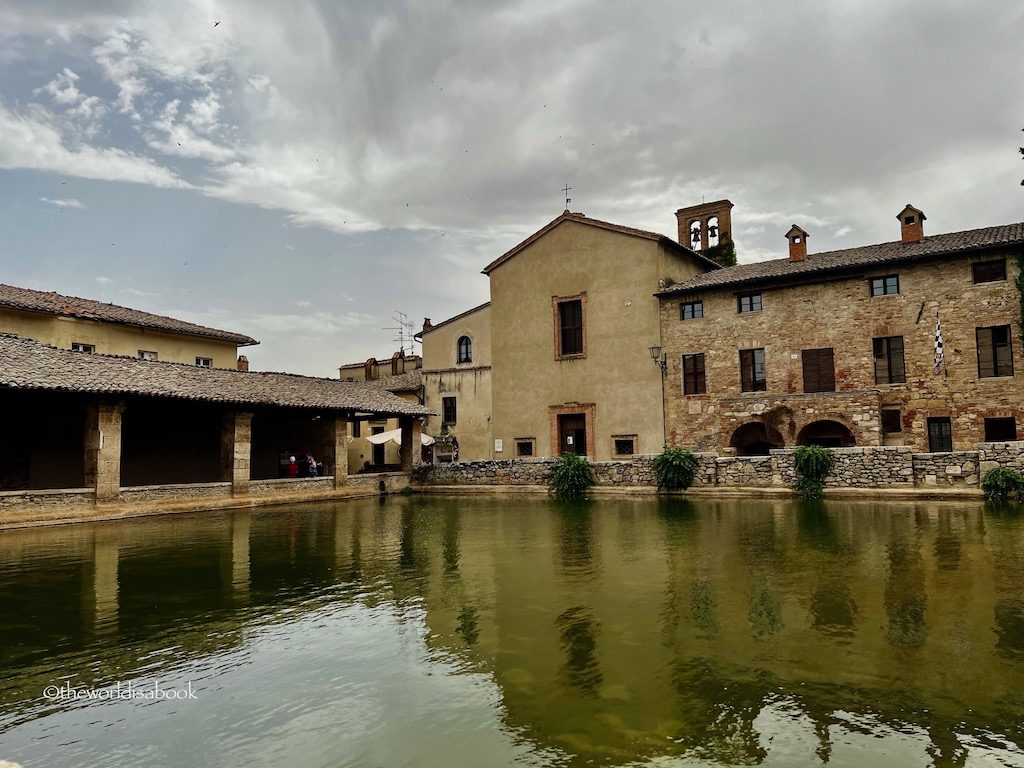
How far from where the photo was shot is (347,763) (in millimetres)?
4156

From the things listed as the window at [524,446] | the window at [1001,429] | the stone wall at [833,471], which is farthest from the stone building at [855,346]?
the window at [524,446]

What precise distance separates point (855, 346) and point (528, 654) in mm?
22007

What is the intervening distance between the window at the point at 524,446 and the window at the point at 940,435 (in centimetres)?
1492

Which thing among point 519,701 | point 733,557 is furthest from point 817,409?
point 519,701

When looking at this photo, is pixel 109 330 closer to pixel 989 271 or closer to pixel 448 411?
pixel 448 411

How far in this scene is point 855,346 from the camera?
24.0 meters

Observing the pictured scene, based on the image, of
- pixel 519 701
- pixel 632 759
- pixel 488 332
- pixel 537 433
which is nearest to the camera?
pixel 632 759

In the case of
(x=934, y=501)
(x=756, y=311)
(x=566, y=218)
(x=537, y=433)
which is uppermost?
(x=566, y=218)

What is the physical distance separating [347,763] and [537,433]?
25.7 m

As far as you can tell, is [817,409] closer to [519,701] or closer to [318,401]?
[318,401]

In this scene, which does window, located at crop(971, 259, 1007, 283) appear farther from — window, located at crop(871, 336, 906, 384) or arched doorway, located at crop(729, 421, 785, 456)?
arched doorway, located at crop(729, 421, 785, 456)

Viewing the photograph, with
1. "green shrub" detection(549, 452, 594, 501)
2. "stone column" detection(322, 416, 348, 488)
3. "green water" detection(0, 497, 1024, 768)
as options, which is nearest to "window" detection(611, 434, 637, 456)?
"green shrub" detection(549, 452, 594, 501)

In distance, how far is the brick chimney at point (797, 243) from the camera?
26.6 metres

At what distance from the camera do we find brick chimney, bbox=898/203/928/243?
24703 millimetres
